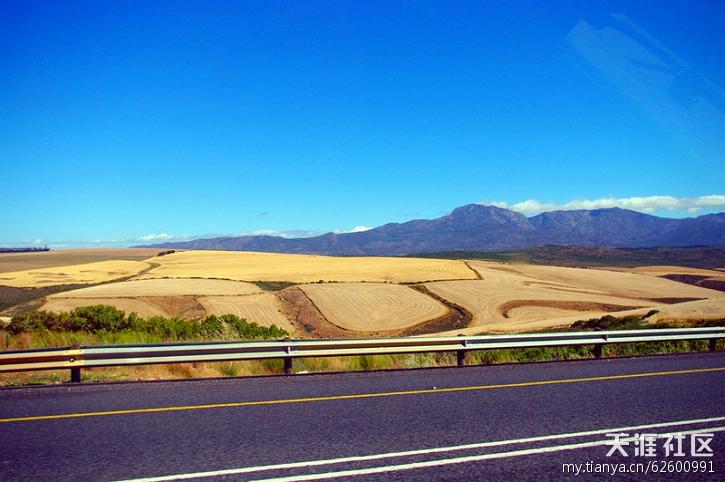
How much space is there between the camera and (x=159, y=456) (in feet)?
20.5

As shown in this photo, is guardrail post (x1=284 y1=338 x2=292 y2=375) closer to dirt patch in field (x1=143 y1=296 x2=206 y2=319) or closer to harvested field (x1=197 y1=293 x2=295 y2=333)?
harvested field (x1=197 y1=293 x2=295 y2=333)

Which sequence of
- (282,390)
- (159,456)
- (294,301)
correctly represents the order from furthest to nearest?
(294,301)
(282,390)
(159,456)

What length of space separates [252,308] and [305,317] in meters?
5.02

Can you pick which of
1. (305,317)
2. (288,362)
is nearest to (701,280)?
(305,317)

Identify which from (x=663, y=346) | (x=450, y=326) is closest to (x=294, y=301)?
(x=450, y=326)

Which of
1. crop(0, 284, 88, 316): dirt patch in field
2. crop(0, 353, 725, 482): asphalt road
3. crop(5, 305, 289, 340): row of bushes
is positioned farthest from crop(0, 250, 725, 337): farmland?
crop(0, 353, 725, 482): asphalt road

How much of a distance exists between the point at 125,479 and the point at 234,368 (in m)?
7.37

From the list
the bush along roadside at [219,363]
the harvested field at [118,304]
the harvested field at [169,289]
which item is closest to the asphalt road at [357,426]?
the bush along roadside at [219,363]

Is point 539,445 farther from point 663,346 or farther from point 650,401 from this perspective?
point 663,346

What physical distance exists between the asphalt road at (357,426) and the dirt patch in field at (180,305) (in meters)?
38.8

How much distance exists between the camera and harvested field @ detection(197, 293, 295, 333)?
46844 millimetres

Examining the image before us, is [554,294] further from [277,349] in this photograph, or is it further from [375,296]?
[277,349]

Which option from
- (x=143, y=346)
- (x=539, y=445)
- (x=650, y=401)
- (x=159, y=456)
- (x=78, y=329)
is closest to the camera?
(x=159, y=456)

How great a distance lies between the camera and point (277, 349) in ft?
39.3
